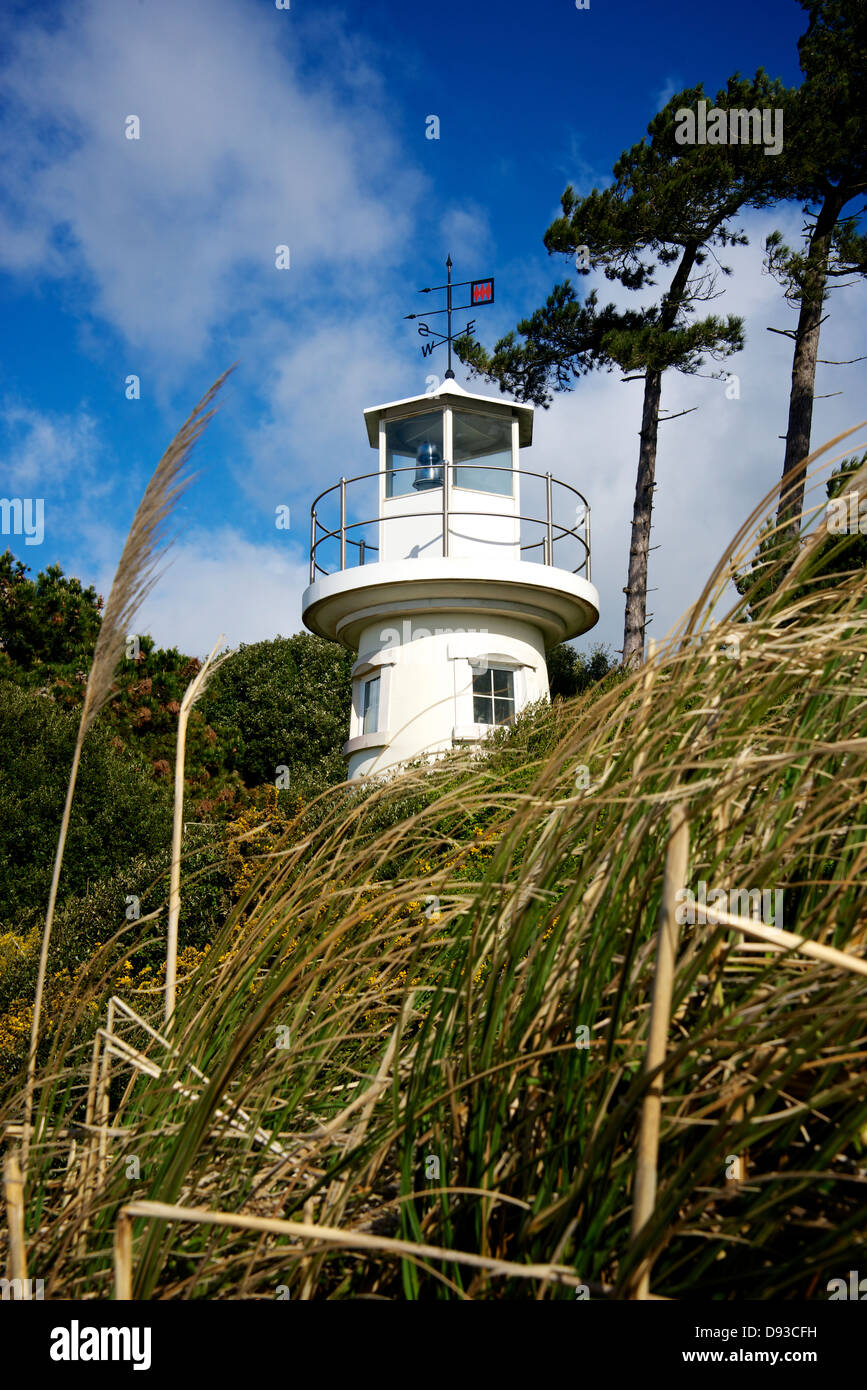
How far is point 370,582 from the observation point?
13.3 metres

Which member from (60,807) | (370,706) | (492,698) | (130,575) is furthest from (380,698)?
(130,575)

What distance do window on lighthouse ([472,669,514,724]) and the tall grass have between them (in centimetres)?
1188

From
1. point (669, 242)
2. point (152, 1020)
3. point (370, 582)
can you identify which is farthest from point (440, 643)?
point (152, 1020)

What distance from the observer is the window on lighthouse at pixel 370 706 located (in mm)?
13992

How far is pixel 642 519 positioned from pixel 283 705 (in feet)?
33.2

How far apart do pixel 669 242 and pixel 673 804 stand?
17159mm

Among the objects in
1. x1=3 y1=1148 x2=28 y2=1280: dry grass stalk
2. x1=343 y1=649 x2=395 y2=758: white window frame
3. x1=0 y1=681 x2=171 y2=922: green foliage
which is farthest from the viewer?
x1=343 y1=649 x2=395 y2=758: white window frame

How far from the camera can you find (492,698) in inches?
532

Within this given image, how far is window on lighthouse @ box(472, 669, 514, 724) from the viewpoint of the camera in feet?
44.1

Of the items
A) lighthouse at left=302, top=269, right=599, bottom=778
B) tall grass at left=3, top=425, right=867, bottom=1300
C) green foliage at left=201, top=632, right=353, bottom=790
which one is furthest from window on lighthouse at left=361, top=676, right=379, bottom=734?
tall grass at left=3, top=425, right=867, bottom=1300

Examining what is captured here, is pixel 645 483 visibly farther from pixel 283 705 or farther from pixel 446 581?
pixel 283 705

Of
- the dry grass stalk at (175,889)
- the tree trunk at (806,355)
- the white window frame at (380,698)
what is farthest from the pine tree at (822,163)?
the dry grass stalk at (175,889)

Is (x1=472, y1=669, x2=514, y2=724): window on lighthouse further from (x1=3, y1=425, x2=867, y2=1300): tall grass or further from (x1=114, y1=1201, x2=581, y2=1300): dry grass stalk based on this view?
(x1=114, y1=1201, x2=581, y2=1300): dry grass stalk
